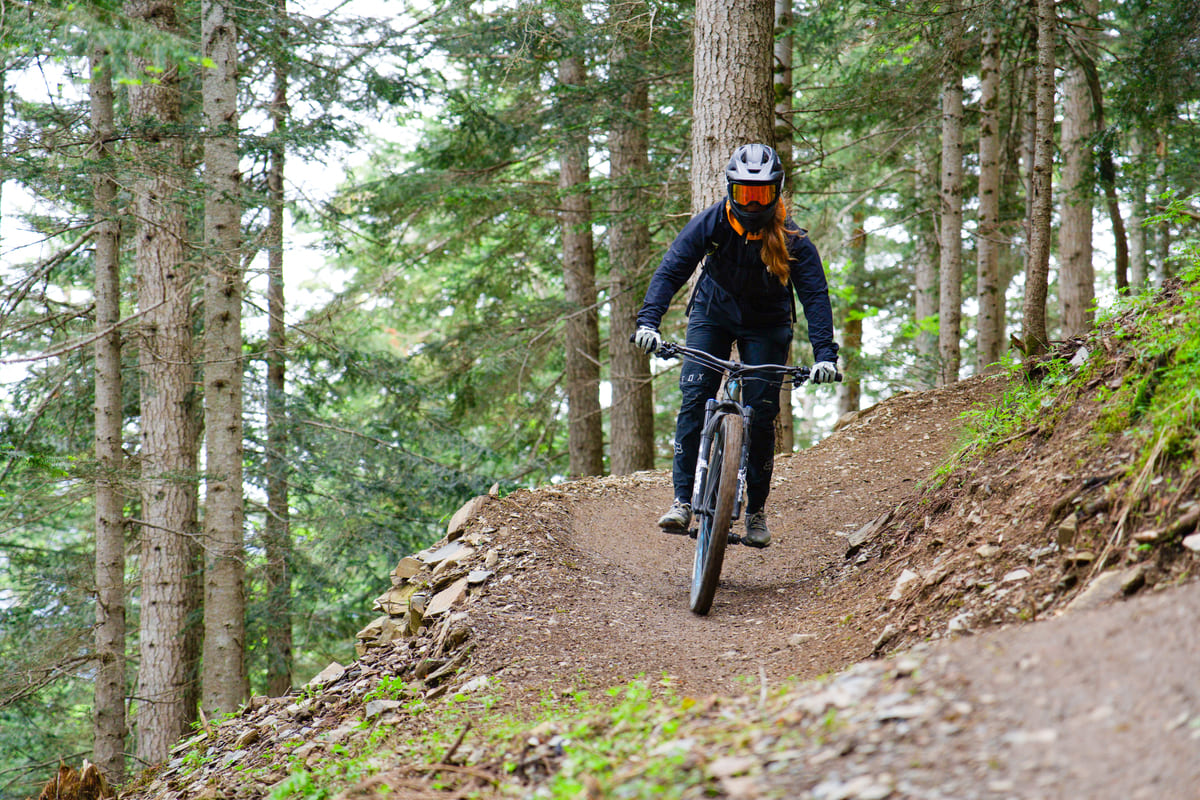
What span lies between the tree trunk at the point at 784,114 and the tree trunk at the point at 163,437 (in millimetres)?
6599

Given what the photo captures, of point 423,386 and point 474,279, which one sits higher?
point 474,279

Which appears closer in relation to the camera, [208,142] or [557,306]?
[208,142]

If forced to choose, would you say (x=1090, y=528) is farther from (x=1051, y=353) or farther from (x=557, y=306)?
(x=557, y=306)

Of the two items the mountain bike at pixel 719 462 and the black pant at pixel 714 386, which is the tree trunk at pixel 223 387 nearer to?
the black pant at pixel 714 386

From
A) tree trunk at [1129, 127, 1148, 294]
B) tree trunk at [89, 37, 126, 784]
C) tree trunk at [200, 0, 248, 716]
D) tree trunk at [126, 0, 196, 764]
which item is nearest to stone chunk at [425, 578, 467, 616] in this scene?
tree trunk at [200, 0, 248, 716]

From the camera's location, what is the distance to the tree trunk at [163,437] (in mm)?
9523

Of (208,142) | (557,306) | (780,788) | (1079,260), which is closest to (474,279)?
(557,306)

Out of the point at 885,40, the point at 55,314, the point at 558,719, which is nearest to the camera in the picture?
the point at 558,719

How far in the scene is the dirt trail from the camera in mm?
4160

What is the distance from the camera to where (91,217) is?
809cm

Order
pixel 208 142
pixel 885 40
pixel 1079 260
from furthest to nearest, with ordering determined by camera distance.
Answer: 1. pixel 1079 260
2. pixel 885 40
3. pixel 208 142

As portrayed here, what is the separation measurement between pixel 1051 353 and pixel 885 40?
7218 mm

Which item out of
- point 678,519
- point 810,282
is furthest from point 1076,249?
point 678,519

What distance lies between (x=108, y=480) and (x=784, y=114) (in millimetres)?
7943
